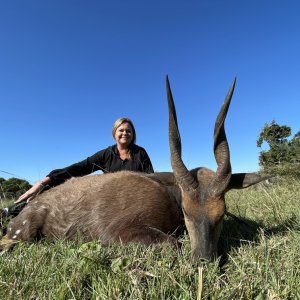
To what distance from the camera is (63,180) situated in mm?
5922

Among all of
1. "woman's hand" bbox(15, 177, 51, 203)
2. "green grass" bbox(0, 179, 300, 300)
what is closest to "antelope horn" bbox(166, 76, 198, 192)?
"green grass" bbox(0, 179, 300, 300)

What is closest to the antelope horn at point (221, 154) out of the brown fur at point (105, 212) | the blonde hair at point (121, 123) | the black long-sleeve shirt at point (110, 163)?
the brown fur at point (105, 212)

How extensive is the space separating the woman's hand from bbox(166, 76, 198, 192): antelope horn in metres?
2.61

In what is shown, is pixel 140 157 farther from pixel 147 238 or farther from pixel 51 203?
pixel 147 238

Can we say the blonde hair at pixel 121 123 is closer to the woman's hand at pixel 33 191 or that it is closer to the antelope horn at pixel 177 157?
the woman's hand at pixel 33 191

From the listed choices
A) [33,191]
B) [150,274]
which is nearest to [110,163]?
[33,191]

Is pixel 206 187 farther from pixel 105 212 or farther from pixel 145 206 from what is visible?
pixel 105 212

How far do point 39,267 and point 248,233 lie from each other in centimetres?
264

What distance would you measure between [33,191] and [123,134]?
1.88 m

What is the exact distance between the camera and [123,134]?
254 inches

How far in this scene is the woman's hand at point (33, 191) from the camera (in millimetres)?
5559

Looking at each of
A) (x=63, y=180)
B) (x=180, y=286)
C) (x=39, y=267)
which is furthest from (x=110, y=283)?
(x=63, y=180)

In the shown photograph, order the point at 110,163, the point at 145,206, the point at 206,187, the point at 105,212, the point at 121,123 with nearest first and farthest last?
the point at 206,187 → the point at 145,206 → the point at 105,212 → the point at 110,163 → the point at 121,123

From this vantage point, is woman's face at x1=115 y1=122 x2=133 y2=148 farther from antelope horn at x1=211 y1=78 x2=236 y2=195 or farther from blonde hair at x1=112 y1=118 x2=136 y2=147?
antelope horn at x1=211 y1=78 x2=236 y2=195
